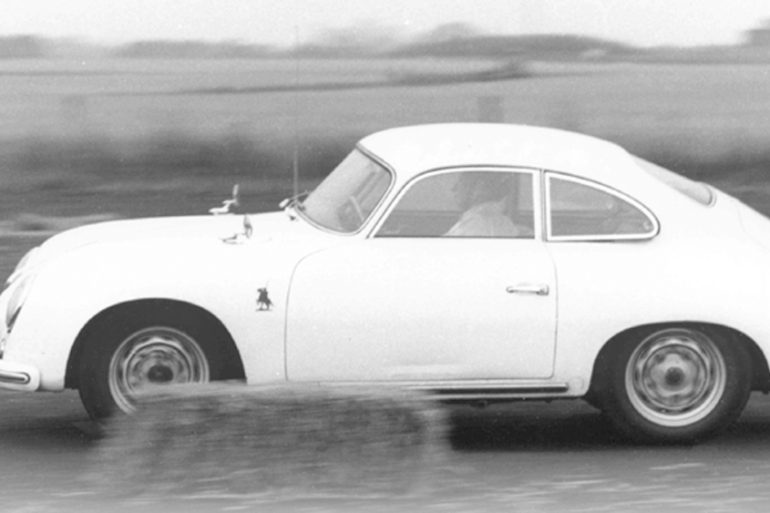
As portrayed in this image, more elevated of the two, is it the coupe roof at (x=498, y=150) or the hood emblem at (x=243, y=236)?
the coupe roof at (x=498, y=150)

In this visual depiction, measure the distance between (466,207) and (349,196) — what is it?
563 millimetres

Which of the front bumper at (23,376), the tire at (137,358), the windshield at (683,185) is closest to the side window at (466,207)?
the windshield at (683,185)

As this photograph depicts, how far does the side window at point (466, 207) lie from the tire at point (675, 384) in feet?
2.38

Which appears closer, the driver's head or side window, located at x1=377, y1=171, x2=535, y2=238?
side window, located at x1=377, y1=171, x2=535, y2=238

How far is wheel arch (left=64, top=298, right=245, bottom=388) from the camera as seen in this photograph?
8180 mm

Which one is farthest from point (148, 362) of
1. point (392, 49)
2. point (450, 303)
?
point (392, 49)

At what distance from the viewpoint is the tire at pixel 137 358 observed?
26.9ft

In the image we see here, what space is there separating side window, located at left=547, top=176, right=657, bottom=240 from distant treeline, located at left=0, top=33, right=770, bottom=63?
673 cm

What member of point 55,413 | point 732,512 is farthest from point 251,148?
point 732,512

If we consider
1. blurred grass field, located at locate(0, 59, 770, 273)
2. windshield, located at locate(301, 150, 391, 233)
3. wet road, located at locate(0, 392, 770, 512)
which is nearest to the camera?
wet road, located at locate(0, 392, 770, 512)

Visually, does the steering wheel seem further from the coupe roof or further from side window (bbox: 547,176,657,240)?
side window (bbox: 547,176,657,240)

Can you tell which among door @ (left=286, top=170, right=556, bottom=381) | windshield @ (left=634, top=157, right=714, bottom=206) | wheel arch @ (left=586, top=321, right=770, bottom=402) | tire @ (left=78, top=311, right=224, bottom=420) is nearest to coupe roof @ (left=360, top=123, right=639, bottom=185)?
windshield @ (left=634, top=157, right=714, bottom=206)

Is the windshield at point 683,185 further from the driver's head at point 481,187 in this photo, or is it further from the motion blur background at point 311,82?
the motion blur background at point 311,82

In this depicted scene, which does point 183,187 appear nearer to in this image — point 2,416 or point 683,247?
point 2,416
